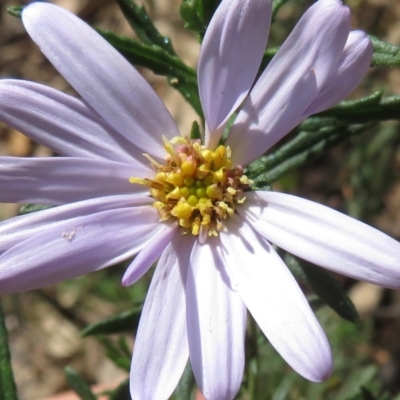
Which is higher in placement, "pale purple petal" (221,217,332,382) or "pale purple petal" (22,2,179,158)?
"pale purple petal" (22,2,179,158)

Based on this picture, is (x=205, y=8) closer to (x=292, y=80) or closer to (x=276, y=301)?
(x=292, y=80)

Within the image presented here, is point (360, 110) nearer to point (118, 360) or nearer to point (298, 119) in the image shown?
point (298, 119)

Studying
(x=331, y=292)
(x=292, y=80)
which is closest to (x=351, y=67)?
(x=292, y=80)

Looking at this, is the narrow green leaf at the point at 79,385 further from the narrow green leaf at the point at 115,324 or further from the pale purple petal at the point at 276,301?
the pale purple petal at the point at 276,301

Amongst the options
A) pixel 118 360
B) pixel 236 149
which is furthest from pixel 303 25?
pixel 118 360

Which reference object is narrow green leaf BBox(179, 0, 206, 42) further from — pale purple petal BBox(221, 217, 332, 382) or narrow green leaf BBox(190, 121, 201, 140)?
pale purple petal BBox(221, 217, 332, 382)

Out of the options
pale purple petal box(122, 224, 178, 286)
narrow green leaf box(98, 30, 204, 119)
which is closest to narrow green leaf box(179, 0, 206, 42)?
narrow green leaf box(98, 30, 204, 119)

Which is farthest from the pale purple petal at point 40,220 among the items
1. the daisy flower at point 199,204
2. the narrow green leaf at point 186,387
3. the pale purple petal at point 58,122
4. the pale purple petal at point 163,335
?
the narrow green leaf at point 186,387
